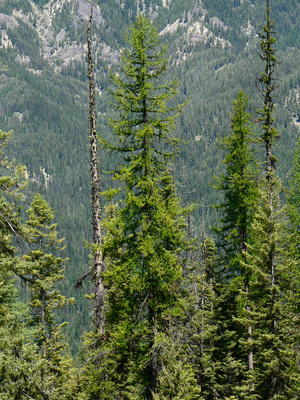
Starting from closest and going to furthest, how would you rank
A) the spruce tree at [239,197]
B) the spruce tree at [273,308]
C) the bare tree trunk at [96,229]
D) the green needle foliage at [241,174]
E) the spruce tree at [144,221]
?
1. the spruce tree at [144,221]
2. the bare tree trunk at [96,229]
3. the spruce tree at [273,308]
4. the spruce tree at [239,197]
5. the green needle foliage at [241,174]

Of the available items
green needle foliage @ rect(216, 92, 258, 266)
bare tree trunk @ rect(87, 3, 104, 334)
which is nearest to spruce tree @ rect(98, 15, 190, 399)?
bare tree trunk @ rect(87, 3, 104, 334)

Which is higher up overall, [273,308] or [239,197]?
[239,197]

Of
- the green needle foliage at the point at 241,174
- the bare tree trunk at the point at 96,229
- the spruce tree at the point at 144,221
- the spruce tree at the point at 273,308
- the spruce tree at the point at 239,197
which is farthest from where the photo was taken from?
the green needle foliage at the point at 241,174

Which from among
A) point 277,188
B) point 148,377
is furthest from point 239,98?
point 148,377

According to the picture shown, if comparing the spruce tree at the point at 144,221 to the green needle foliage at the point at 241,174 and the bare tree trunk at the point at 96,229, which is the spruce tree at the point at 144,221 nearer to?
the bare tree trunk at the point at 96,229

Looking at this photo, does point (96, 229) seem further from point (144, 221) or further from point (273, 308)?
point (273, 308)

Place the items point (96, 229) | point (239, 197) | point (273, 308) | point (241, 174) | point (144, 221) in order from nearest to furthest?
point (144, 221) < point (96, 229) < point (273, 308) < point (239, 197) < point (241, 174)

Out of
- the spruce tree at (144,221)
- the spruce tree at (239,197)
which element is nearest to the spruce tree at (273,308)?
the spruce tree at (239,197)

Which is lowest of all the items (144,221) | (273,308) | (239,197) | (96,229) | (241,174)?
(273,308)

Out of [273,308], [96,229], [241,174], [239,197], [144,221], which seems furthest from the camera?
[241,174]

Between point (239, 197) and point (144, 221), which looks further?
point (239, 197)

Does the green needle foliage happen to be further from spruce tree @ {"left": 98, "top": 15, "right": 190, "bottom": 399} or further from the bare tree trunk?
the bare tree trunk

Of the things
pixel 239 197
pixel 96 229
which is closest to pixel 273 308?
pixel 239 197

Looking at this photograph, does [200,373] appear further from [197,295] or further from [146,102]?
[146,102]
